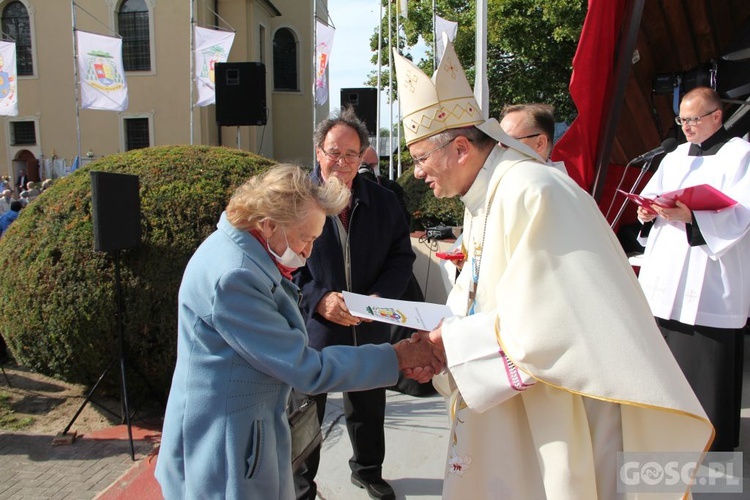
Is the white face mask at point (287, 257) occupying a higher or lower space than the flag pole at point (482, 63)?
lower

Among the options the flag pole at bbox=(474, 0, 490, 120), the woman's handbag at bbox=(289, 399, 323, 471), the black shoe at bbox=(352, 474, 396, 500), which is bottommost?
the black shoe at bbox=(352, 474, 396, 500)

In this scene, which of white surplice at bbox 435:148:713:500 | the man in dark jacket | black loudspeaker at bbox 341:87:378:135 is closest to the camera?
white surplice at bbox 435:148:713:500

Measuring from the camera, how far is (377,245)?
308 centimetres

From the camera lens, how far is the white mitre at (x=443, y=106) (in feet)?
6.79

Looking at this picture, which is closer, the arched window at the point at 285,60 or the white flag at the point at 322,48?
the white flag at the point at 322,48

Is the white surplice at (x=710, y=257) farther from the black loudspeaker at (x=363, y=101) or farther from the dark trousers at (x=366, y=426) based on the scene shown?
the black loudspeaker at (x=363, y=101)

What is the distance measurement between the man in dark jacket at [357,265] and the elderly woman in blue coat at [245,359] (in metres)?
1.01

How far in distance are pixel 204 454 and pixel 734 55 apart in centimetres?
506

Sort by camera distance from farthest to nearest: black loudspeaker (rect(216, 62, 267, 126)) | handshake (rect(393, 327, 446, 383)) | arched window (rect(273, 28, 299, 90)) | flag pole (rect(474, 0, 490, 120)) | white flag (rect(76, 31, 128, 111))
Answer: arched window (rect(273, 28, 299, 90)), white flag (rect(76, 31, 128, 111)), black loudspeaker (rect(216, 62, 267, 126)), flag pole (rect(474, 0, 490, 120)), handshake (rect(393, 327, 446, 383))

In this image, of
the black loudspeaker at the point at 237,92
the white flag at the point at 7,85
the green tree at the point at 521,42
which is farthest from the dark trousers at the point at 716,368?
the white flag at the point at 7,85

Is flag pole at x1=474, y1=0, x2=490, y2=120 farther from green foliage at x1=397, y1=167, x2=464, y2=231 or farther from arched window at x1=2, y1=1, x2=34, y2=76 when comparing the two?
arched window at x1=2, y1=1, x2=34, y2=76

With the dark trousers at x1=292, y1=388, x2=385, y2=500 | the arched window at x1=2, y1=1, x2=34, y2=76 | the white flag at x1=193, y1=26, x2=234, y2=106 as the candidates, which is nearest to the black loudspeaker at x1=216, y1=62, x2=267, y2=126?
the white flag at x1=193, y1=26, x2=234, y2=106

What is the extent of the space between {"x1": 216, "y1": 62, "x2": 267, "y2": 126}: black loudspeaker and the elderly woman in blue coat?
8578 mm

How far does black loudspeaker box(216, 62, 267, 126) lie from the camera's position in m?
9.91
